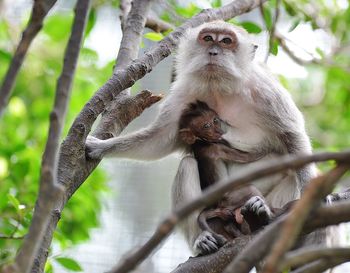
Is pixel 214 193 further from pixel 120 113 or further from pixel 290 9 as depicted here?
pixel 290 9

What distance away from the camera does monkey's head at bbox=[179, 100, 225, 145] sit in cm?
525

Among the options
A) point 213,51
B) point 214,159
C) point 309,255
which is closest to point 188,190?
point 214,159

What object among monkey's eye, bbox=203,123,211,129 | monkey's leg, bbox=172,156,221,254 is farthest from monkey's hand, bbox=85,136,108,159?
monkey's eye, bbox=203,123,211,129

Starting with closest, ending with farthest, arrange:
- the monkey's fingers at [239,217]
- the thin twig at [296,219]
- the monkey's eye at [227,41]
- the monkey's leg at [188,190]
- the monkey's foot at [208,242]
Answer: the thin twig at [296,219], the monkey's foot at [208,242], the monkey's fingers at [239,217], the monkey's leg at [188,190], the monkey's eye at [227,41]

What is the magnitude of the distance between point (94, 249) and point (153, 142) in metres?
4.78

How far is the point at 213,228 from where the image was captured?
501cm

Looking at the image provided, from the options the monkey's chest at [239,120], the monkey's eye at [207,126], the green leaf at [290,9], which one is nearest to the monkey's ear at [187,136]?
the monkey's eye at [207,126]

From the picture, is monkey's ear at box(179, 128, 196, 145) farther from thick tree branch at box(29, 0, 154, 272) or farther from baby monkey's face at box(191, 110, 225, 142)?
thick tree branch at box(29, 0, 154, 272)

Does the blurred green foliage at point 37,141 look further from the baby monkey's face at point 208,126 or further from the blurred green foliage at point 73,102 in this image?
the baby monkey's face at point 208,126

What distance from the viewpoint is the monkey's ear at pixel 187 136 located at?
5316mm

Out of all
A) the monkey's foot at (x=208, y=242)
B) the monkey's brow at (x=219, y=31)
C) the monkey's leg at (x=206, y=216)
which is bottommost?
the monkey's foot at (x=208, y=242)

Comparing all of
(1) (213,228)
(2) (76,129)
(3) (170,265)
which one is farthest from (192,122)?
(3) (170,265)

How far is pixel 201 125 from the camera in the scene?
5.20 m

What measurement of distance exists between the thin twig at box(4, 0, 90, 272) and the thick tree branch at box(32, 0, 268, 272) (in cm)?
126
